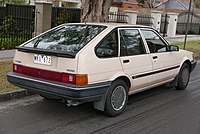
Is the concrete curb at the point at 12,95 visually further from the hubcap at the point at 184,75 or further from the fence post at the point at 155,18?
the fence post at the point at 155,18

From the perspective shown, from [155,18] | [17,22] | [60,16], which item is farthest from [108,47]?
[155,18]

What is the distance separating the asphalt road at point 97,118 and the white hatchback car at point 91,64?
0.33m

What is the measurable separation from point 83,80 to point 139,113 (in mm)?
1501

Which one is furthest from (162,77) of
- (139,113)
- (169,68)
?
(139,113)

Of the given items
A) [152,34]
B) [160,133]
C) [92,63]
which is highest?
[152,34]

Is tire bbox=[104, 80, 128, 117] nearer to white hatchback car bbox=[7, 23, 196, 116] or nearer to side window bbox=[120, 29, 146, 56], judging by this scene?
white hatchback car bbox=[7, 23, 196, 116]

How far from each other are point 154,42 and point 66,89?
2557mm

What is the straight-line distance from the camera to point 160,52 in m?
6.28

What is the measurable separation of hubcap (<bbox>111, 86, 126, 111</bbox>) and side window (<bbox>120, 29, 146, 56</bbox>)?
634 millimetres

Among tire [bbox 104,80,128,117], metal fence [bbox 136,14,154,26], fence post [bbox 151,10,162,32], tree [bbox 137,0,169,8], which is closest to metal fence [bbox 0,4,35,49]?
tire [bbox 104,80,128,117]

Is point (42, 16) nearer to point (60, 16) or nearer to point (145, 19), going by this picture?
point (60, 16)

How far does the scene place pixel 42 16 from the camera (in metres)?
12.1

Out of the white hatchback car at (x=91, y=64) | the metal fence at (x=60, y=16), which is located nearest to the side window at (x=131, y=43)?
the white hatchback car at (x=91, y=64)

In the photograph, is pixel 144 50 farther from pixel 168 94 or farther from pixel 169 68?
pixel 168 94
